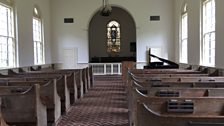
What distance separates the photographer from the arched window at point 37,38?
12020 millimetres

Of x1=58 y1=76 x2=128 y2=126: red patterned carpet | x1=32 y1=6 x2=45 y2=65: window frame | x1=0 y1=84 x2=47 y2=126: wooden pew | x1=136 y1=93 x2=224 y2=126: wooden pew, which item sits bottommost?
x1=58 y1=76 x2=128 y2=126: red patterned carpet

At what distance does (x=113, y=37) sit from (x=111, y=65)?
4.80m

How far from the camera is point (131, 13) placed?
Answer: 14250 millimetres

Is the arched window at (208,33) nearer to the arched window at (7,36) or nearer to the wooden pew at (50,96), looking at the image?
the wooden pew at (50,96)

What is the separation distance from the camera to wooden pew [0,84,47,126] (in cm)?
355

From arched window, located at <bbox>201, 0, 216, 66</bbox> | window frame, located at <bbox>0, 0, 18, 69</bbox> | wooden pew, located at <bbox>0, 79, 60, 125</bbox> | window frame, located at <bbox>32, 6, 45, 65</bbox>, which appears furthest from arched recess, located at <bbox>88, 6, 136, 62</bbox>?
wooden pew, located at <bbox>0, 79, 60, 125</bbox>

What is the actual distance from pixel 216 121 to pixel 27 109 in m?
2.57

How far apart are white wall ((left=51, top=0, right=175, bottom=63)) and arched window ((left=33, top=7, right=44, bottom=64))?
1.65 metres

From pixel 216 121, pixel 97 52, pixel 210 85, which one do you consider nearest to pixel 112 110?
pixel 210 85

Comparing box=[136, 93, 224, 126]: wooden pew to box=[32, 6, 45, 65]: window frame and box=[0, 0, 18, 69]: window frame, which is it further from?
box=[32, 6, 45, 65]: window frame

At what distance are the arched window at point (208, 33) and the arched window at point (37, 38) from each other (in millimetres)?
7014

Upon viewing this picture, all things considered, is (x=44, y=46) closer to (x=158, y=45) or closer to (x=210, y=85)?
(x=158, y=45)

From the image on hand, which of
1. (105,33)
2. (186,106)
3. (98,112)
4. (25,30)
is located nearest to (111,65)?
(105,33)

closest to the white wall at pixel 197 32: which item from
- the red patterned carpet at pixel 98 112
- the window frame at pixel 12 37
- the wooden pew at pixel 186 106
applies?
the red patterned carpet at pixel 98 112
